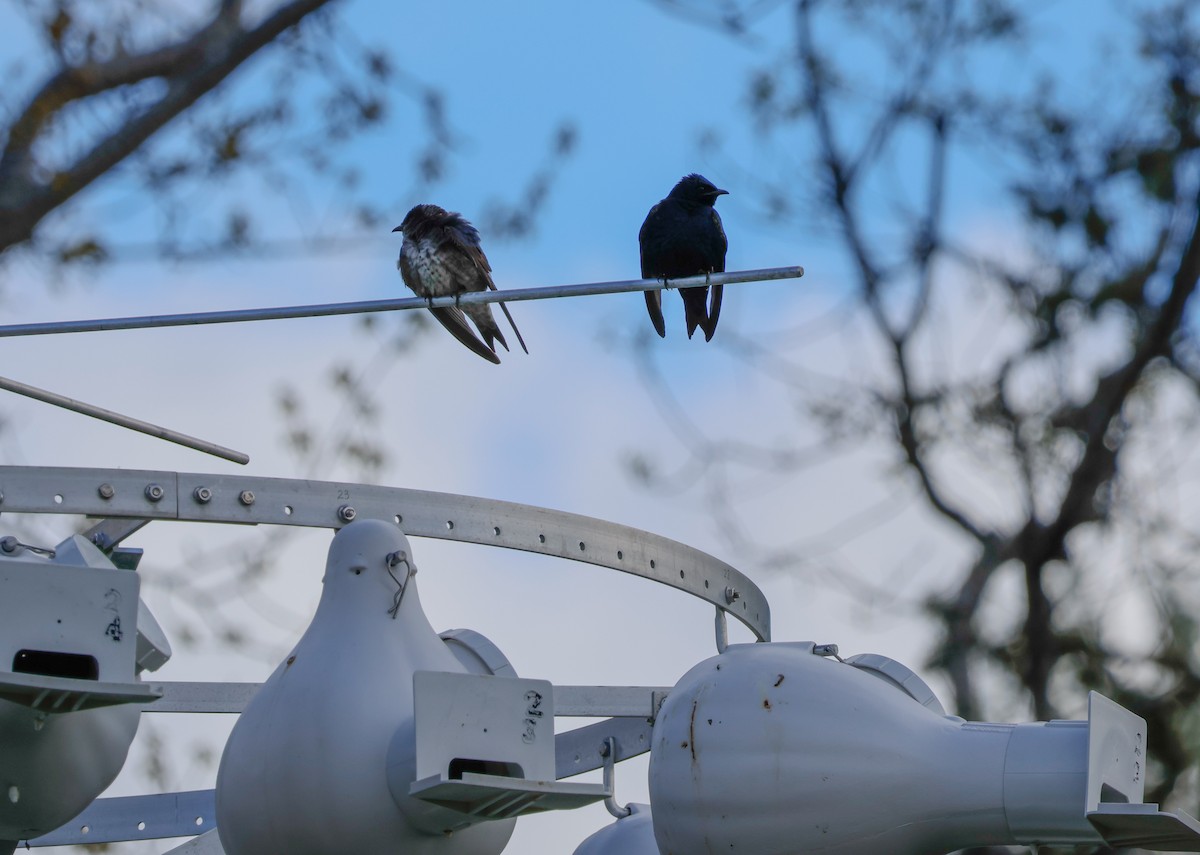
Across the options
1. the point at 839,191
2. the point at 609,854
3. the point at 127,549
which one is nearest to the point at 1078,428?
the point at 839,191

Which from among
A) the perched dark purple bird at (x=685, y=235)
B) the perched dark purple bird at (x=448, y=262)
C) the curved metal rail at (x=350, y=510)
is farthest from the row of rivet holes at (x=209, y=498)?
the perched dark purple bird at (x=685, y=235)

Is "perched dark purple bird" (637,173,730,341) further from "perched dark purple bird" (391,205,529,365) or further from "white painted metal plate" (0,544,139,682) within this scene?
"white painted metal plate" (0,544,139,682)

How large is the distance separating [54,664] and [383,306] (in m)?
0.89

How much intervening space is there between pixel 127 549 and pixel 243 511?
24 cm

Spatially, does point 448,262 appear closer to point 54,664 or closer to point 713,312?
point 713,312

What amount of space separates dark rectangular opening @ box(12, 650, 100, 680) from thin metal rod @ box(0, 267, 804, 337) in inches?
26.2

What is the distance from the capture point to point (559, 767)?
15.4ft

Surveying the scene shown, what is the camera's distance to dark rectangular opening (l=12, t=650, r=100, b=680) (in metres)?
3.19

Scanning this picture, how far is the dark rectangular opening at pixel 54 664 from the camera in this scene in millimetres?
3188

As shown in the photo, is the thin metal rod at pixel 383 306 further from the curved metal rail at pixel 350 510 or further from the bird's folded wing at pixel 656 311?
the bird's folded wing at pixel 656 311

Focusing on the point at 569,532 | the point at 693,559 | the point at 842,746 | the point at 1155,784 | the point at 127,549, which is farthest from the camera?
the point at 1155,784

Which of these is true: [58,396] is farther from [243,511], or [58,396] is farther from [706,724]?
[706,724]

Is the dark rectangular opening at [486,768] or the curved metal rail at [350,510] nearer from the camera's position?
the dark rectangular opening at [486,768]

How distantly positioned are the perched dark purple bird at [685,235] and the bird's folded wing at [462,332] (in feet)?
3.79
